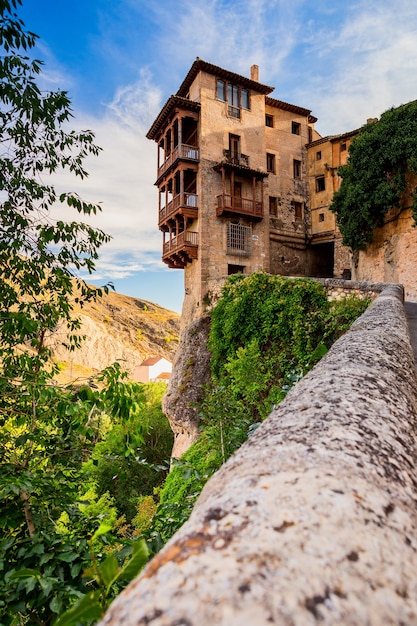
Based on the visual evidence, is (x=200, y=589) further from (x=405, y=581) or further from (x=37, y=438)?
(x=37, y=438)

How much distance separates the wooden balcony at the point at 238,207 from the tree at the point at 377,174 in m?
4.69

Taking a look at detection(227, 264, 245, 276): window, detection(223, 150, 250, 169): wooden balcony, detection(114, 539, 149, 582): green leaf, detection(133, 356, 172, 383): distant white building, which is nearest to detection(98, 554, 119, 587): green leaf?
detection(114, 539, 149, 582): green leaf

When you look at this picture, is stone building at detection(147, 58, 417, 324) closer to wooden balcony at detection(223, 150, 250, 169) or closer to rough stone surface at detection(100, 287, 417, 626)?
wooden balcony at detection(223, 150, 250, 169)

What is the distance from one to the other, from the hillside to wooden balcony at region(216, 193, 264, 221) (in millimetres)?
39834

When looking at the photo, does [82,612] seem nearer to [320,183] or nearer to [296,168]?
[320,183]

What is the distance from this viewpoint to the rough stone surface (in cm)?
57

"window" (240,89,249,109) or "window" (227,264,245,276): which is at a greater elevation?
"window" (240,89,249,109)

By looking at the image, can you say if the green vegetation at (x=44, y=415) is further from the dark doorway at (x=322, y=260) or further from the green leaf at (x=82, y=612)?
the dark doorway at (x=322, y=260)

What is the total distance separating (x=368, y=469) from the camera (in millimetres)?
1006

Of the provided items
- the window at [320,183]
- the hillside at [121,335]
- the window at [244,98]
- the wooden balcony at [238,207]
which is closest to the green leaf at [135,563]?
the wooden balcony at [238,207]

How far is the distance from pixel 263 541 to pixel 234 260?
2233cm

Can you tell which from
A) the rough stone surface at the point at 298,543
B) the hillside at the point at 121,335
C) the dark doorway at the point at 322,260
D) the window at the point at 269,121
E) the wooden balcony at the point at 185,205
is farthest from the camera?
the hillside at the point at 121,335

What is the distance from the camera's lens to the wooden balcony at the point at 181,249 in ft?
71.4

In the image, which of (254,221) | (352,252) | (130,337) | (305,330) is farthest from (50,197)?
(130,337)
